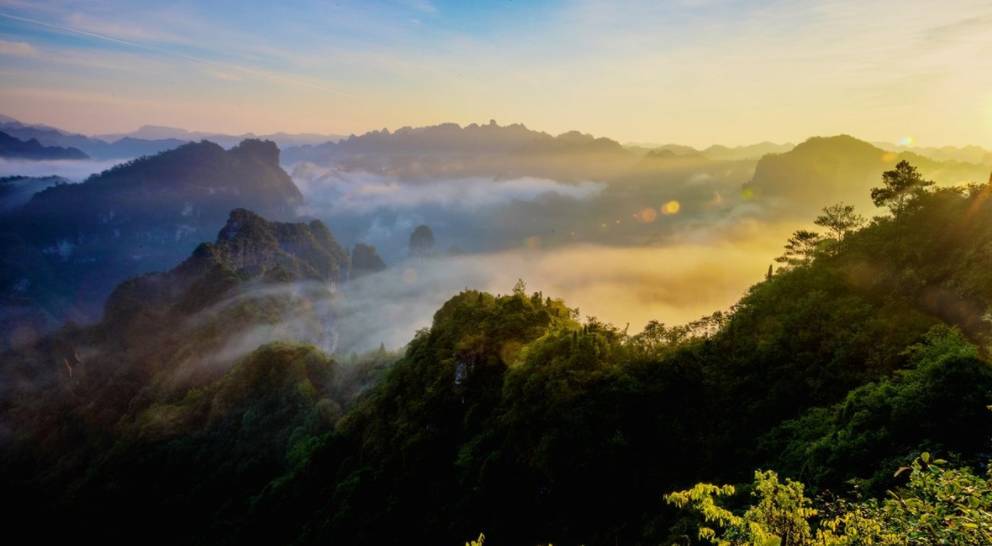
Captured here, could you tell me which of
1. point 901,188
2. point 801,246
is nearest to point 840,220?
point 901,188

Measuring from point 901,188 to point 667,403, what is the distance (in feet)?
70.3

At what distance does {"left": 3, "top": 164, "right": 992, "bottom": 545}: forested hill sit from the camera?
17375 millimetres

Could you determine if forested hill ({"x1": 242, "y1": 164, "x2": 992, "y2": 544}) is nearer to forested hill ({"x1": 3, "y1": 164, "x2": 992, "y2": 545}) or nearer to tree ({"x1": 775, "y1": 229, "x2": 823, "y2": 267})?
forested hill ({"x1": 3, "y1": 164, "x2": 992, "y2": 545})

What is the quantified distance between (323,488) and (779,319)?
124 ft

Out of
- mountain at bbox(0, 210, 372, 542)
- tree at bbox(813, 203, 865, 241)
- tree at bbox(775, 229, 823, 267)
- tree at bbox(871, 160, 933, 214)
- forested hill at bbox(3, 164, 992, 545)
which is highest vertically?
tree at bbox(871, 160, 933, 214)

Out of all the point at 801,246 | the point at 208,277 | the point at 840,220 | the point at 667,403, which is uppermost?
the point at 840,220

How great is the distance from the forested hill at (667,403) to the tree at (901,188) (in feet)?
0.46

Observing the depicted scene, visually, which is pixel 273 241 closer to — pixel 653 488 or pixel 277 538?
pixel 277 538

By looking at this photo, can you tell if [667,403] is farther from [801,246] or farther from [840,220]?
[801,246]

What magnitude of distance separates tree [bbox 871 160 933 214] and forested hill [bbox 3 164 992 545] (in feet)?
0.46

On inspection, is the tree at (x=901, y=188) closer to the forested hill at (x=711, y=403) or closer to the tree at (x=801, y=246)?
the forested hill at (x=711, y=403)

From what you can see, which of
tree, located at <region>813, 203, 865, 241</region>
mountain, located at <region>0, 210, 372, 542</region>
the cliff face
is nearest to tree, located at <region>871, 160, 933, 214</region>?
tree, located at <region>813, 203, 865, 241</region>

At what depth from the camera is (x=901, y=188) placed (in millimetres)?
30719

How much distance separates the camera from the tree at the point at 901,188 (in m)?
30.2
